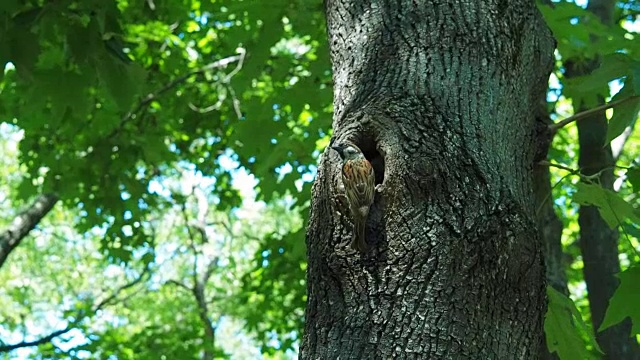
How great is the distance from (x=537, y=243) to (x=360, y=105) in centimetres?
56

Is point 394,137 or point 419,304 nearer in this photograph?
point 419,304

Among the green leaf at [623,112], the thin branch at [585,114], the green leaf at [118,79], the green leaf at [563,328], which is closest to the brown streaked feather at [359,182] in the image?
the thin branch at [585,114]

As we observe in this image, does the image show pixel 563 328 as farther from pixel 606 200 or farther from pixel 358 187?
pixel 358 187

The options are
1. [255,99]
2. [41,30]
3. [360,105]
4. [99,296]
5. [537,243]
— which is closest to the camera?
[537,243]

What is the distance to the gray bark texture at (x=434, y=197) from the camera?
176 cm

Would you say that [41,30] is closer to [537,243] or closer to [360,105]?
[360,105]

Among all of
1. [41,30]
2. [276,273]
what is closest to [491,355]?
[41,30]

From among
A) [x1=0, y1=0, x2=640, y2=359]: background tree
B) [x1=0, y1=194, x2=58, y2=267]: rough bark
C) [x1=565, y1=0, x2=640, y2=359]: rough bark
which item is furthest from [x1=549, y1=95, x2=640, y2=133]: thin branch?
[x1=0, y1=194, x2=58, y2=267]: rough bark

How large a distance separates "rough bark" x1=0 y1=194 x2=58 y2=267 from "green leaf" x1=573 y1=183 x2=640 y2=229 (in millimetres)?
7205

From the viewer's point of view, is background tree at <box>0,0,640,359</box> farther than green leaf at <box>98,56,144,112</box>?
No

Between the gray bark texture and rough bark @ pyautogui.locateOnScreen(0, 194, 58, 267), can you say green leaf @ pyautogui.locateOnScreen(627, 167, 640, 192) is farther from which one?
rough bark @ pyautogui.locateOnScreen(0, 194, 58, 267)

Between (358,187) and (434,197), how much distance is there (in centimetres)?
18

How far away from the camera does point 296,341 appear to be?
848 centimetres

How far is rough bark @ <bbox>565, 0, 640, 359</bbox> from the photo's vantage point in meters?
5.15
